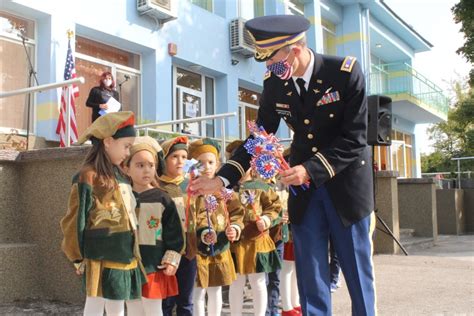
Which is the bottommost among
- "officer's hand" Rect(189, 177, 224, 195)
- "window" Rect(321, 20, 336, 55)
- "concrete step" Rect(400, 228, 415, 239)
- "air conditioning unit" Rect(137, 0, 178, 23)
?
"concrete step" Rect(400, 228, 415, 239)

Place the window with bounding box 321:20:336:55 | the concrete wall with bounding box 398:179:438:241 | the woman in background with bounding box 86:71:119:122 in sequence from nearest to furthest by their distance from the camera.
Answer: the woman in background with bounding box 86:71:119:122 < the concrete wall with bounding box 398:179:438:241 < the window with bounding box 321:20:336:55

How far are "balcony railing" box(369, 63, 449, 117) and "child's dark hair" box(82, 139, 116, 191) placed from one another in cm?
1835

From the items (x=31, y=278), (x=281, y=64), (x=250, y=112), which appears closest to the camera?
(x=281, y=64)

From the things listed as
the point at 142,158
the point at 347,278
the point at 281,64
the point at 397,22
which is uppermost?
the point at 397,22

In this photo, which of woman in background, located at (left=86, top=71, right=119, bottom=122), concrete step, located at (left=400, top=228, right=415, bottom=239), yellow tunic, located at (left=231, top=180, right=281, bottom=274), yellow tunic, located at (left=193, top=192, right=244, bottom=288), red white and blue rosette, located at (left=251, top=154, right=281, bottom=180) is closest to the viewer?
red white and blue rosette, located at (left=251, top=154, right=281, bottom=180)

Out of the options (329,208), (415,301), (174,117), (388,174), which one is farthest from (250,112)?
(329,208)

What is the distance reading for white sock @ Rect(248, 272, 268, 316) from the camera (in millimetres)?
4559

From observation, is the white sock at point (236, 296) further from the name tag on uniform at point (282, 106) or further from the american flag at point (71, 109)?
the american flag at point (71, 109)

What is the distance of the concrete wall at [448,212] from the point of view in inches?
679

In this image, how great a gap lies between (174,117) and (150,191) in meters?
8.47

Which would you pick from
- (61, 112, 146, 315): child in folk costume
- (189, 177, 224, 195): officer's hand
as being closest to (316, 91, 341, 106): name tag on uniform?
(189, 177, 224, 195): officer's hand

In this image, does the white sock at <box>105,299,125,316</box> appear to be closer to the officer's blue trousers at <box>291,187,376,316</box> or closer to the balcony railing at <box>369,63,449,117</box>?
the officer's blue trousers at <box>291,187,376,316</box>

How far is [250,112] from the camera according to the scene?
587 inches

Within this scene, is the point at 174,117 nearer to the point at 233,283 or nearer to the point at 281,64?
the point at 233,283
